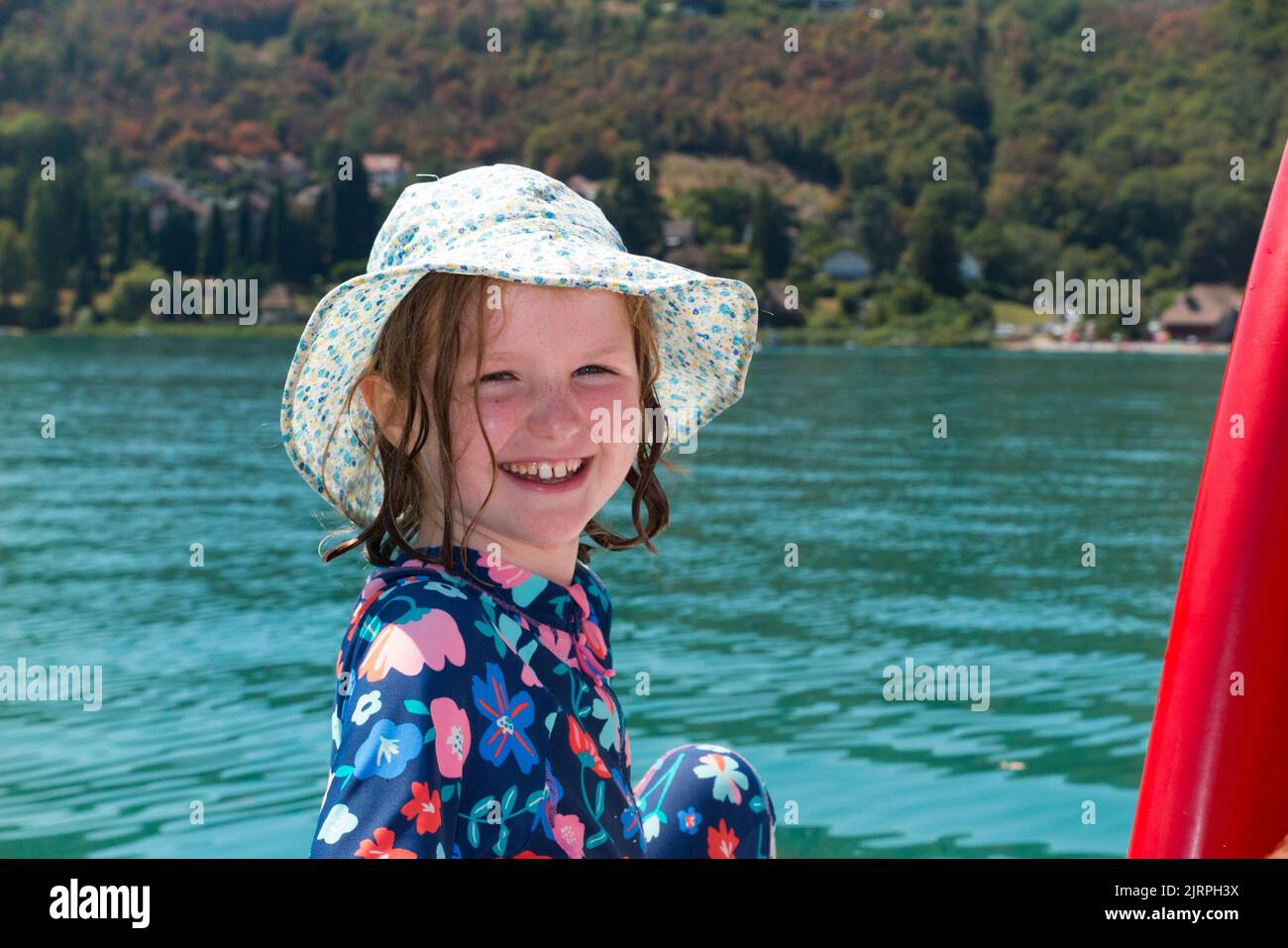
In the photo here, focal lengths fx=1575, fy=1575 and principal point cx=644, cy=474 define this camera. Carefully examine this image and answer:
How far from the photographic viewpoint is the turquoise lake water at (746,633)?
7.67 meters

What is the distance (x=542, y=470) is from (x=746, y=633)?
10274mm

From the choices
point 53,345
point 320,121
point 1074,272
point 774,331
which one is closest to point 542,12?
point 320,121

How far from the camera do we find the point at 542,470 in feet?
7.00

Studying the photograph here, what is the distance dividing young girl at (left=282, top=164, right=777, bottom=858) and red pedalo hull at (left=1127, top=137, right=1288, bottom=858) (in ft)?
2.26

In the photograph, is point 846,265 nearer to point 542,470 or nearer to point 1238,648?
point 1238,648

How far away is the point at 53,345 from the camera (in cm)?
7494

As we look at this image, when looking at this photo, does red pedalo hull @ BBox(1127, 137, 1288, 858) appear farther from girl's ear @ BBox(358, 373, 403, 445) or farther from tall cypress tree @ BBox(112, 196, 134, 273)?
tall cypress tree @ BBox(112, 196, 134, 273)

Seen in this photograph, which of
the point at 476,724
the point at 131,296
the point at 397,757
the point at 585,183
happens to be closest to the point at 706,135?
the point at 585,183

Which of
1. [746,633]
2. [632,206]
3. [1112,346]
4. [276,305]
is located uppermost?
[632,206]

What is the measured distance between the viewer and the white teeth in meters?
2.13

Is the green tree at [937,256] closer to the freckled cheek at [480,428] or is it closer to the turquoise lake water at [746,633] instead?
the turquoise lake water at [746,633]

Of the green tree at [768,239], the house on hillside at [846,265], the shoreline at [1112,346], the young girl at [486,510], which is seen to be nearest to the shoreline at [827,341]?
the shoreline at [1112,346]

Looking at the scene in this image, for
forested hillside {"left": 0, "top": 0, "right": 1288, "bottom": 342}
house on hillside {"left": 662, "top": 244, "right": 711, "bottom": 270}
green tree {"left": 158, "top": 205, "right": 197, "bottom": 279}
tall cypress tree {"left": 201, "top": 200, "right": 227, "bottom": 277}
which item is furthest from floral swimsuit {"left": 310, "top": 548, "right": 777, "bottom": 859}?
green tree {"left": 158, "top": 205, "right": 197, "bottom": 279}
